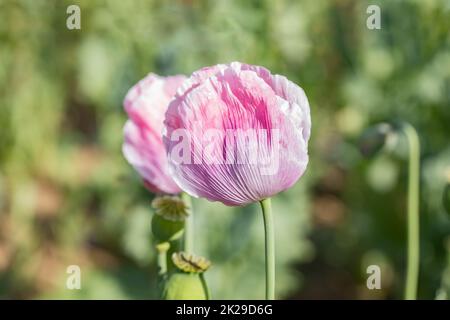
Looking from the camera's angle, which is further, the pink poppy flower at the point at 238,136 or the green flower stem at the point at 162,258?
the green flower stem at the point at 162,258

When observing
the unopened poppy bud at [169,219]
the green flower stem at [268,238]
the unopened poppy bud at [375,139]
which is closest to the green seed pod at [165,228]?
the unopened poppy bud at [169,219]

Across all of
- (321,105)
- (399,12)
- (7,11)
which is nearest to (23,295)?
(7,11)

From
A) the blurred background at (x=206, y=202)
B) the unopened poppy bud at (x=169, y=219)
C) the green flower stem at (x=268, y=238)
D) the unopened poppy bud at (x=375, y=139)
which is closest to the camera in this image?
the green flower stem at (x=268, y=238)

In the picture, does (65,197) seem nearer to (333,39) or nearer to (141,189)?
(141,189)

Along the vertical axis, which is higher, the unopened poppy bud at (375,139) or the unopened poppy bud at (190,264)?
the unopened poppy bud at (375,139)

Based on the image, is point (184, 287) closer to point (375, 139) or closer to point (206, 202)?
point (375, 139)

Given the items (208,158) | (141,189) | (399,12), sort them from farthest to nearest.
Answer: (399,12) < (141,189) < (208,158)

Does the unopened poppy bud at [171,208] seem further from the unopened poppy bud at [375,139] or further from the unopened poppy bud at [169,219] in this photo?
the unopened poppy bud at [375,139]

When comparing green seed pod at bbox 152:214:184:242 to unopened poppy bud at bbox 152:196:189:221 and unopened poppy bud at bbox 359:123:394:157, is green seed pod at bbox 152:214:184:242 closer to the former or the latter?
unopened poppy bud at bbox 152:196:189:221
